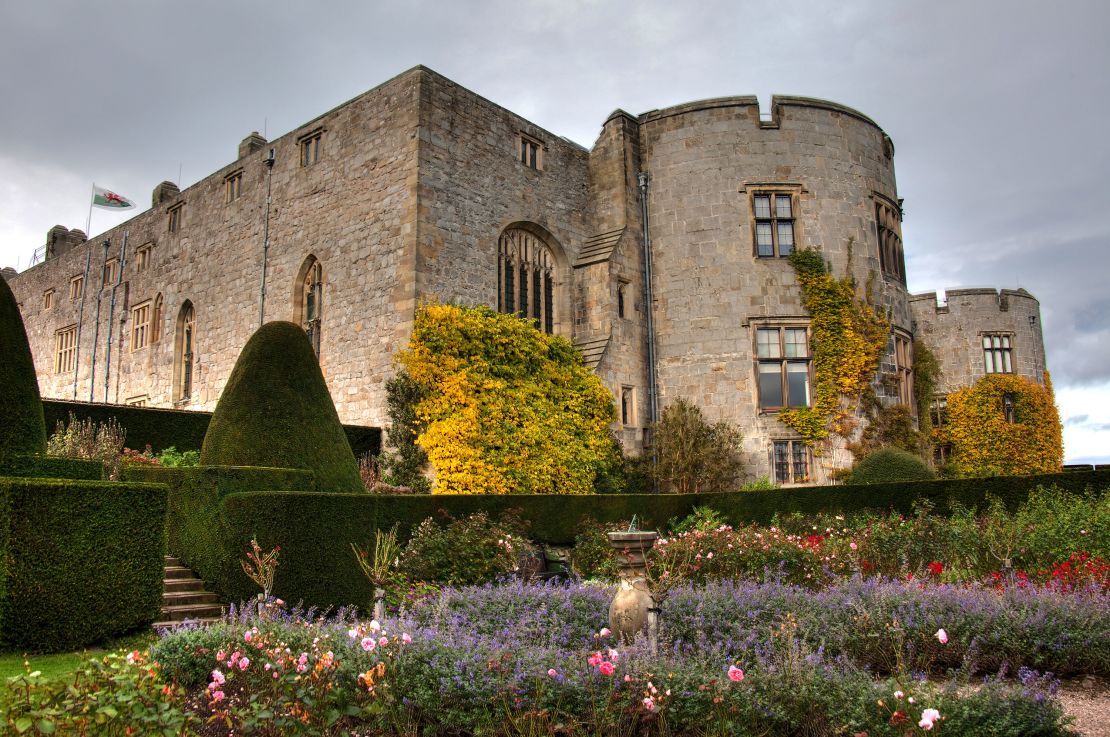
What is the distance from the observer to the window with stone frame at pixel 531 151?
19672 mm

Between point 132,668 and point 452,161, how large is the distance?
14.2m

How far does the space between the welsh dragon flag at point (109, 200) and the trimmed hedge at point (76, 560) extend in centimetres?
2394

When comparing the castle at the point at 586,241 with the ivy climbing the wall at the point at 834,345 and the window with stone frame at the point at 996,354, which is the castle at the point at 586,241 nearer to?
the ivy climbing the wall at the point at 834,345

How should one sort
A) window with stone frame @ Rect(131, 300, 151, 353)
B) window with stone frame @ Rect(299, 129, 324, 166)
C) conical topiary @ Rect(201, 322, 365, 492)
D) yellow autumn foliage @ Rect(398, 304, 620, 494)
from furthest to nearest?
window with stone frame @ Rect(131, 300, 151, 353) < window with stone frame @ Rect(299, 129, 324, 166) < yellow autumn foliage @ Rect(398, 304, 620, 494) < conical topiary @ Rect(201, 322, 365, 492)

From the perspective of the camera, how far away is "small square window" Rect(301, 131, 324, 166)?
19.6 meters

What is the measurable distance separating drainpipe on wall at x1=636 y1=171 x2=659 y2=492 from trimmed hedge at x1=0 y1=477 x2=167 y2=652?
1293 cm

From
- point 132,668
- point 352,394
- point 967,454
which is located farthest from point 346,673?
point 967,454

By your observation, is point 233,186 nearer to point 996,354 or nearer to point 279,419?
point 279,419

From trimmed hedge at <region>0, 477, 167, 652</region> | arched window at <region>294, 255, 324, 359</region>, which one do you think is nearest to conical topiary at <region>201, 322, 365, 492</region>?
trimmed hedge at <region>0, 477, 167, 652</region>

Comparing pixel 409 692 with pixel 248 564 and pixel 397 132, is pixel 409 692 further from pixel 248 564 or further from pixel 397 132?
pixel 397 132

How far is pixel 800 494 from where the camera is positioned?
15227mm

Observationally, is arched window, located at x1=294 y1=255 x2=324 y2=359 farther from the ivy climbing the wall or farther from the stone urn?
the stone urn

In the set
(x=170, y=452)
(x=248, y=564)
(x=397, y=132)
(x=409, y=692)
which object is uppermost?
(x=397, y=132)

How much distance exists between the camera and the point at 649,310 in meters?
20.4
